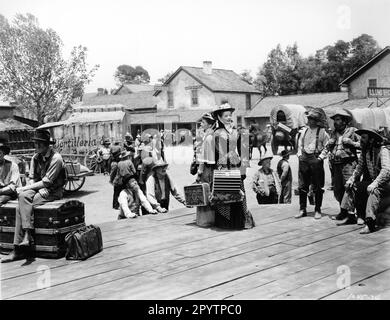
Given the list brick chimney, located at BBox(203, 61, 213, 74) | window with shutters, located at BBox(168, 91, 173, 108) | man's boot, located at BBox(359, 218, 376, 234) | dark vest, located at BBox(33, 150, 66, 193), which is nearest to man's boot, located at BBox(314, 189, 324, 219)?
man's boot, located at BBox(359, 218, 376, 234)

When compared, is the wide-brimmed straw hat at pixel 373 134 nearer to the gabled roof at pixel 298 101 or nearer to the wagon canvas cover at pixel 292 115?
the wagon canvas cover at pixel 292 115

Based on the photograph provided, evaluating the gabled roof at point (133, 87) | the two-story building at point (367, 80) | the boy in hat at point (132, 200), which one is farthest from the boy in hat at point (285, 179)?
the gabled roof at point (133, 87)

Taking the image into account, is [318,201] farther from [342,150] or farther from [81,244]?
[81,244]

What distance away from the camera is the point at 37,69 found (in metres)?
25.8

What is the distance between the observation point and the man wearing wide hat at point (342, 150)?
21.5ft

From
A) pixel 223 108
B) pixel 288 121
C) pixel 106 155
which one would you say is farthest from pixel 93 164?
pixel 223 108

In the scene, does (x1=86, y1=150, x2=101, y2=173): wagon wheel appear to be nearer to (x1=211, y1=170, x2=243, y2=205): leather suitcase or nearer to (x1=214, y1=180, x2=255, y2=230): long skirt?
(x1=214, y1=180, x2=255, y2=230): long skirt

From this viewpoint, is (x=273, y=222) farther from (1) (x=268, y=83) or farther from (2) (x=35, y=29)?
(1) (x=268, y=83)

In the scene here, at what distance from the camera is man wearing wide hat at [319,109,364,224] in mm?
6559

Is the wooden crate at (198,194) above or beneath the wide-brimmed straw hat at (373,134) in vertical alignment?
beneath

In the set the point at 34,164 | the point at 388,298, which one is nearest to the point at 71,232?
the point at 34,164

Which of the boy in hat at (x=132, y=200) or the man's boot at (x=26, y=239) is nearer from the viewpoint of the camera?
the man's boot at (x=26, y=239)

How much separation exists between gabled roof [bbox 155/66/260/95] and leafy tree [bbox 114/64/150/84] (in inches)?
1883

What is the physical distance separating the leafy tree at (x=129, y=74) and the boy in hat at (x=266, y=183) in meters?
85.7
